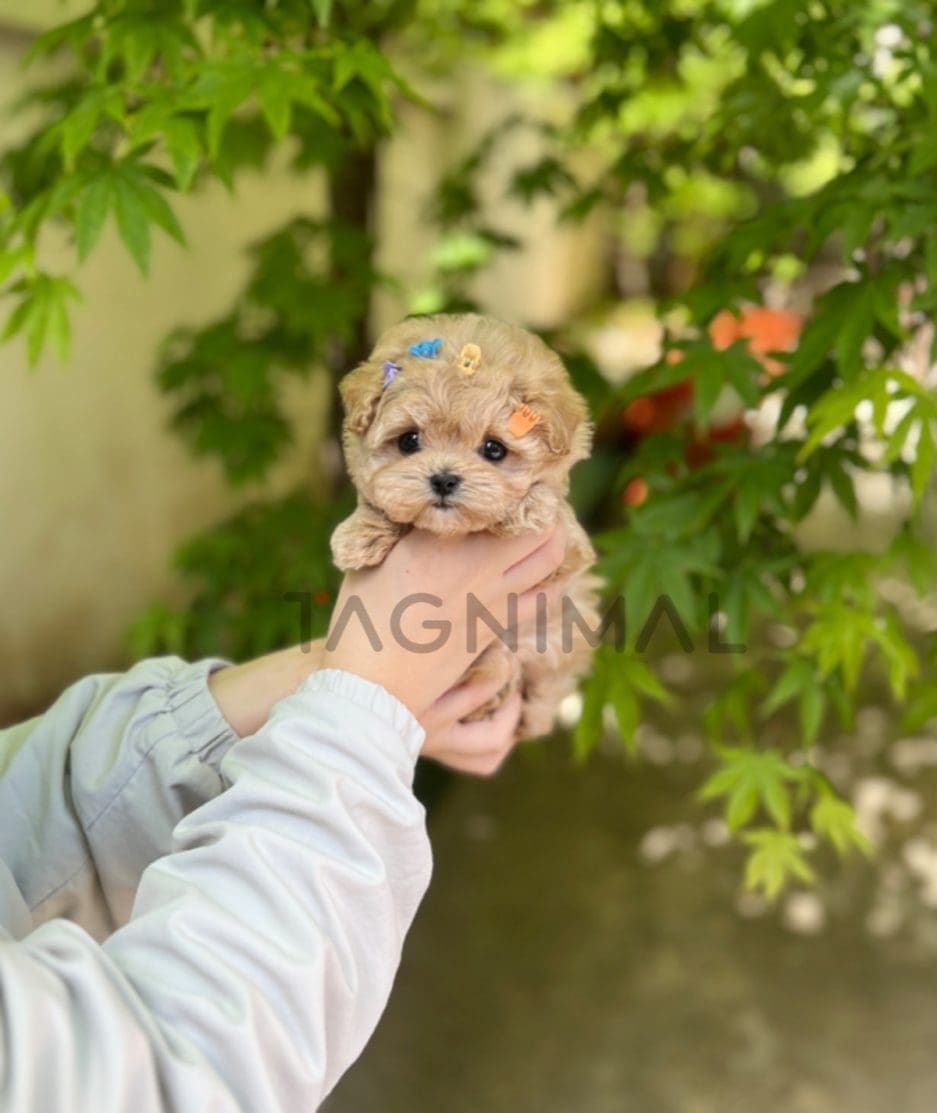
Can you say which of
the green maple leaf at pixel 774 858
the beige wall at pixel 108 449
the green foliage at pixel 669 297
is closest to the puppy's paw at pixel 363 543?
the green foliage at pixel 669 297

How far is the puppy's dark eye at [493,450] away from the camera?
3.53 ft

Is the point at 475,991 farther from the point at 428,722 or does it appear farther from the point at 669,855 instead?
the point at 428,722

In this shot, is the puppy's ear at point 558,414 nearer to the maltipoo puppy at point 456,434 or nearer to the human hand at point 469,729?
the maltipoo puppy at point 456,434

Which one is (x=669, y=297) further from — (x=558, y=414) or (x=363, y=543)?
(x=363, y=543)

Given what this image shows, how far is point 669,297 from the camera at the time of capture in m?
1.90

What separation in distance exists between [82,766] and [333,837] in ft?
1.42

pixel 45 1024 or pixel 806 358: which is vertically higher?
pixel 806 358

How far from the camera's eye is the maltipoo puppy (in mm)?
1043

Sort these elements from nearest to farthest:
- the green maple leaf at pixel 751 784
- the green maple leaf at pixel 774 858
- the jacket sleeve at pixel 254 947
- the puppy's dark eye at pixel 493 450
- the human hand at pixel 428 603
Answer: the jacket sleeve at pixel 254 947, the human hand at pixel 428 603, the puppy's dark eye at pixel 493 450, the green maple leaf at pixel 751 784, the green maple leaf at pixel 774 858

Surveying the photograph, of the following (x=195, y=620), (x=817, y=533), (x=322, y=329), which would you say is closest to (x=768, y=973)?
(x=195, y=620)

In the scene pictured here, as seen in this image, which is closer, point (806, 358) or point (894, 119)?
point (806, 358)

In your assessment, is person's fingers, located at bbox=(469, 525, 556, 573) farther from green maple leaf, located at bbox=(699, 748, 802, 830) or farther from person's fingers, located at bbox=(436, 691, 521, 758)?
green maple leaf, located at bbox=(699, 748, 802, 830)

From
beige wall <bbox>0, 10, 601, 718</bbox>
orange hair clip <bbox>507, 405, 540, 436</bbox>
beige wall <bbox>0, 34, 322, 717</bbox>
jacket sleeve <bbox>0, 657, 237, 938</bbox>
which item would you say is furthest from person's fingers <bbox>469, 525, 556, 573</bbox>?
beige wall <bbox>0, 34, 322, 717</bbox>

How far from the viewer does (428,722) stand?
1.18m
